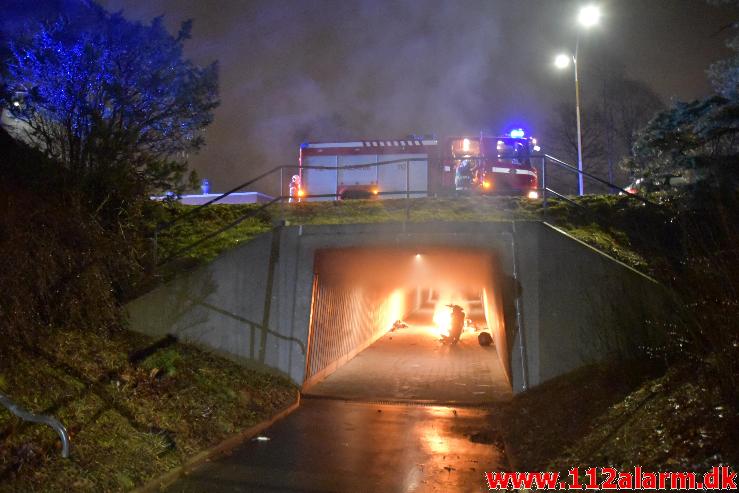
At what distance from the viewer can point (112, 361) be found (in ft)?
28.0

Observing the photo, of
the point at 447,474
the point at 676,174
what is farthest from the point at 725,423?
the point at 676,174

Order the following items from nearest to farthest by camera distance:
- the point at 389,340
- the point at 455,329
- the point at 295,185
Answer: the point at 295,185
the point at 455,329
the point at 389,340

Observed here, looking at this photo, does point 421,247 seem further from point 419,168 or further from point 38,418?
point 38,418

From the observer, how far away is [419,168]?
2005 centimetres

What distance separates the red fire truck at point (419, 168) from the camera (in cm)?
1770

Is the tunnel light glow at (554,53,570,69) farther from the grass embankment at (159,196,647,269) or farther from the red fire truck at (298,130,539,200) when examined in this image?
the grass embankment at (159,196,647,269)

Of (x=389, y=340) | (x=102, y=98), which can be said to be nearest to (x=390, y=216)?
(x=102, y=98)

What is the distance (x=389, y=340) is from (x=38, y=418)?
17.2 meters

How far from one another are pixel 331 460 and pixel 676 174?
9.29 metres

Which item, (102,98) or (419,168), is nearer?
(102,98)

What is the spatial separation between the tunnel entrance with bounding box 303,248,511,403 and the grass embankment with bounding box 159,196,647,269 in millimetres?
856

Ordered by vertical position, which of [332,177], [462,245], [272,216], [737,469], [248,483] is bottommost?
[248,483]

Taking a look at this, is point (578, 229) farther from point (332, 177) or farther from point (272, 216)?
point (332, 177)

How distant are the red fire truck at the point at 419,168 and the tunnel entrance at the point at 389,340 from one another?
8.40ft
